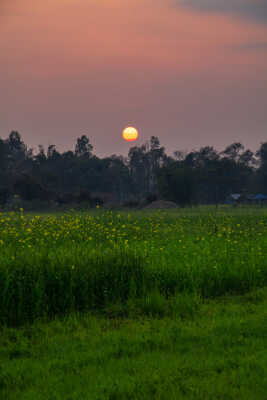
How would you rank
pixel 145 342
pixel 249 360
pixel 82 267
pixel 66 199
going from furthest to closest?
1. pixel 66 199
2. pixel 82 267
3. pixel 145 342
4. pixel 249 360

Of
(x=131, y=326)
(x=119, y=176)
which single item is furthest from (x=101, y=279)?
(x=119, y=176)

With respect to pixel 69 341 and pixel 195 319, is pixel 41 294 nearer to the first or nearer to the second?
pixel 69 341

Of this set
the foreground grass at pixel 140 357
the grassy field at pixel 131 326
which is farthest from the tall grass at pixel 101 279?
the foreground grass at pixel 140 357

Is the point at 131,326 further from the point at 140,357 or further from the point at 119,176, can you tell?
the point at 119,176

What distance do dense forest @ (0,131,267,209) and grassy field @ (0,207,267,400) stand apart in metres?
55.6

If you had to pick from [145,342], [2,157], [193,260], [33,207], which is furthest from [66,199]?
[145,342]

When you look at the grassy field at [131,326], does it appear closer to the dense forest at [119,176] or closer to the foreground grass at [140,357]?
the foreground grass at [140,357]

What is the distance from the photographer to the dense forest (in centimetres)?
7031

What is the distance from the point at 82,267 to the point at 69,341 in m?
2.52

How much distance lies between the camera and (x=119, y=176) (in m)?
105

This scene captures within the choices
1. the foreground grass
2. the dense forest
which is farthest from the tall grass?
the dense forest

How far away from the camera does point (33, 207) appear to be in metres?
63.1

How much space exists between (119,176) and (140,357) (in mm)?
99439

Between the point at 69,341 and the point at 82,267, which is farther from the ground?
the point at 82,267
